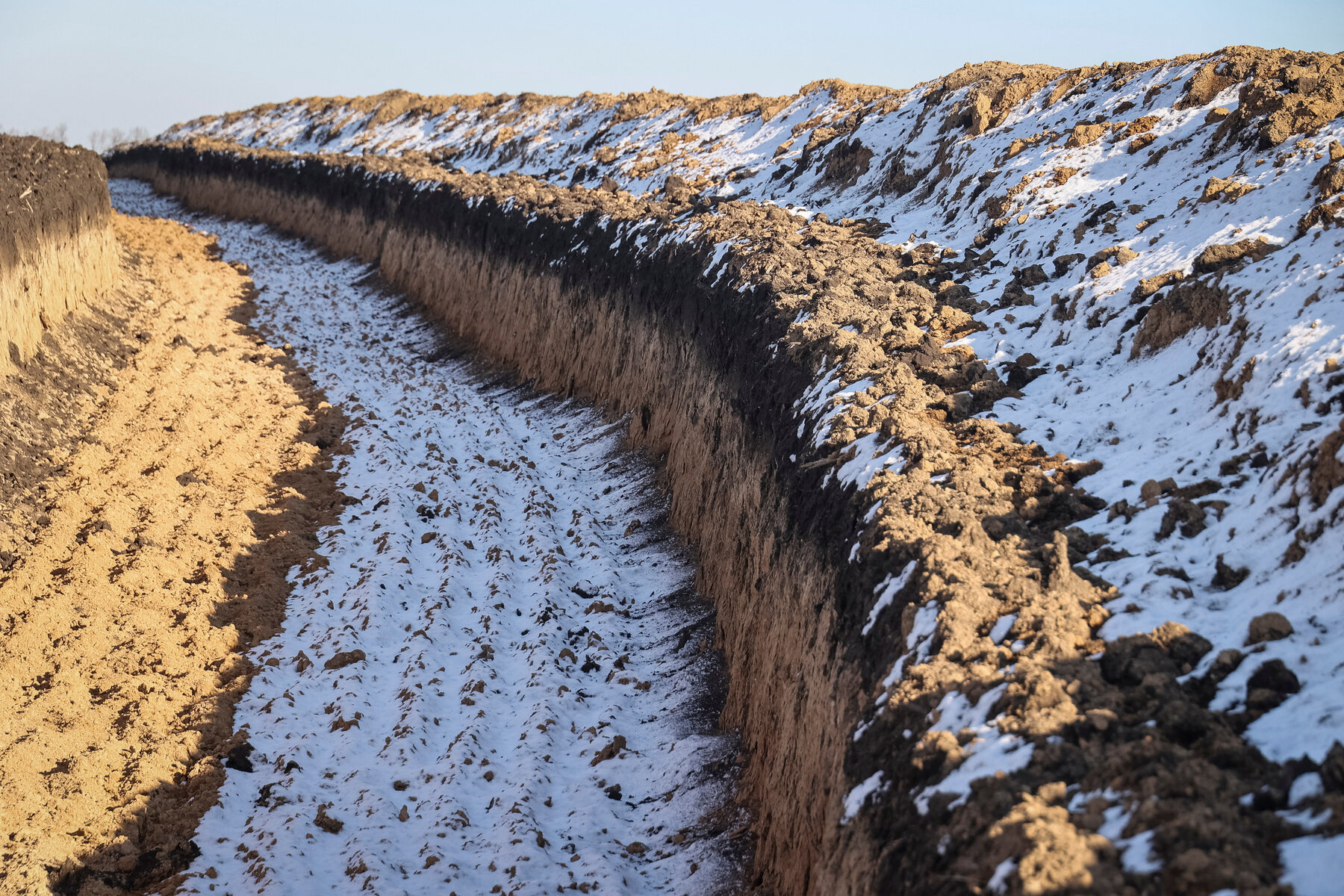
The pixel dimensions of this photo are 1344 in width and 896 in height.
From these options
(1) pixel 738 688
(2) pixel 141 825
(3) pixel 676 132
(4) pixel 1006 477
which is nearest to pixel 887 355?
(4) pixel 1006 477

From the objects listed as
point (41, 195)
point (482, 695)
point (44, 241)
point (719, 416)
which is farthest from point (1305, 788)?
point (41, 195)

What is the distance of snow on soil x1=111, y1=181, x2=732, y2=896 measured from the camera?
6.00 m

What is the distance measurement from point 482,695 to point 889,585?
165 inches

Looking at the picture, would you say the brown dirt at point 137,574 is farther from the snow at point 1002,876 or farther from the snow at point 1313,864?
the snow at point 1313,864

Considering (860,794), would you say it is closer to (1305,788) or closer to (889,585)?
(889,585)

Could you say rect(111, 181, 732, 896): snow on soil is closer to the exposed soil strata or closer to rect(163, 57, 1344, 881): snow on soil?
the exposed soil strata

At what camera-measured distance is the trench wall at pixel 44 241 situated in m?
11.5

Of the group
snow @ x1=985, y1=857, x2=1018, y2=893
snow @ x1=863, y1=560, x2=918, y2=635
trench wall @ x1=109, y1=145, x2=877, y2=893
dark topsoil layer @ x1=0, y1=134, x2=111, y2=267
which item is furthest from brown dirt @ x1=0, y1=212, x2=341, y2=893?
snow @ x1=985, y1=857, x2=1018, y2=893

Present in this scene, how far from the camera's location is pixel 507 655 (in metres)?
8.39

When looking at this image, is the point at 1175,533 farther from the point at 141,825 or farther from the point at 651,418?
the point at 651,418

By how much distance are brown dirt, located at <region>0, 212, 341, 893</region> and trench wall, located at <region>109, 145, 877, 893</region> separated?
3.82m

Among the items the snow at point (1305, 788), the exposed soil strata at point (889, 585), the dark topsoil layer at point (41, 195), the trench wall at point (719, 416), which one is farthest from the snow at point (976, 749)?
the dark topsoil layer at point (41, 195)

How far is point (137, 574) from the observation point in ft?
27.9

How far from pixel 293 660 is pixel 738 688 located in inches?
157
